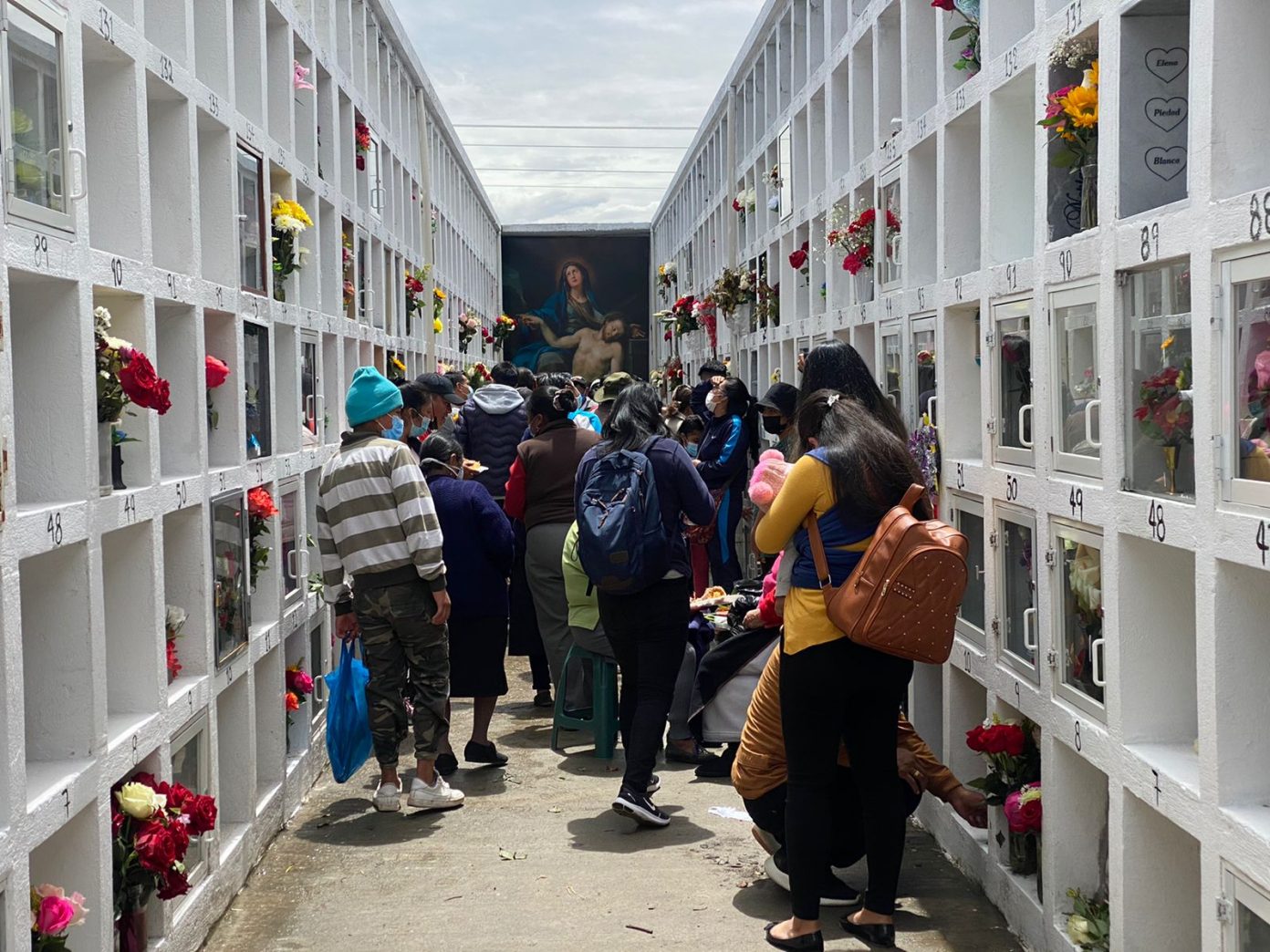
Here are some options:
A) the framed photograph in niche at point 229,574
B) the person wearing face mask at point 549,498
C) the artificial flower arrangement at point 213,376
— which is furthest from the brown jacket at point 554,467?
the artificial flower arrangement at point 213,376

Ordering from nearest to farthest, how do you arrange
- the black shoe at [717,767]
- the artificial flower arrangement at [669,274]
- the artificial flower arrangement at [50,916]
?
the artificial flower arrangement at [50,916] → the black shoe at [717,767] → the artificial flower arrangement at [669,274]

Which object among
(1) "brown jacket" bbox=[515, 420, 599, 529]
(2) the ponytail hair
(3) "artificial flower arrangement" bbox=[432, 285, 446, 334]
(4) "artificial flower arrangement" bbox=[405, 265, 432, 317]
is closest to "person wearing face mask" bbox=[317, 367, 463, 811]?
(1) "brown jacket" bbox=[515, 420, 599, 529]

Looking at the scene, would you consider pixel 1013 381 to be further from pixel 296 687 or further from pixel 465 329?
pixel 465 329

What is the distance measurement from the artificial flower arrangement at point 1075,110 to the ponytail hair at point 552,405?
117 inches

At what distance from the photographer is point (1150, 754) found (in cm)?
303

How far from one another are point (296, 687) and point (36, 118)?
286 cm

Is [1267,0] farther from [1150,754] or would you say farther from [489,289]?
[489,289]

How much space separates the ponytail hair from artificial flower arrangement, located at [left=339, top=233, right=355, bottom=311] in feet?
4.52

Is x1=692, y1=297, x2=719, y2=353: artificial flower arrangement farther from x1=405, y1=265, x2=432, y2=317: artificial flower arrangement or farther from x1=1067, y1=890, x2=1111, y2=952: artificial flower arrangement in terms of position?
x1=1067, y1=890, x2=1111, y2=952: artificial flower arrangement

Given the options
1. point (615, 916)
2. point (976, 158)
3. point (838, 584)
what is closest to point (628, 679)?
point (615, 916)

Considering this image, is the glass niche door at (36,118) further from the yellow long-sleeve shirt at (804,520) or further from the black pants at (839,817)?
the black pants at (839,817)

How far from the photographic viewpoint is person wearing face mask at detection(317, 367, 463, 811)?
4.93m

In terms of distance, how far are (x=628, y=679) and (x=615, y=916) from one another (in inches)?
48.8

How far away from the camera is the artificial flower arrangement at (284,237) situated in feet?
17.4
